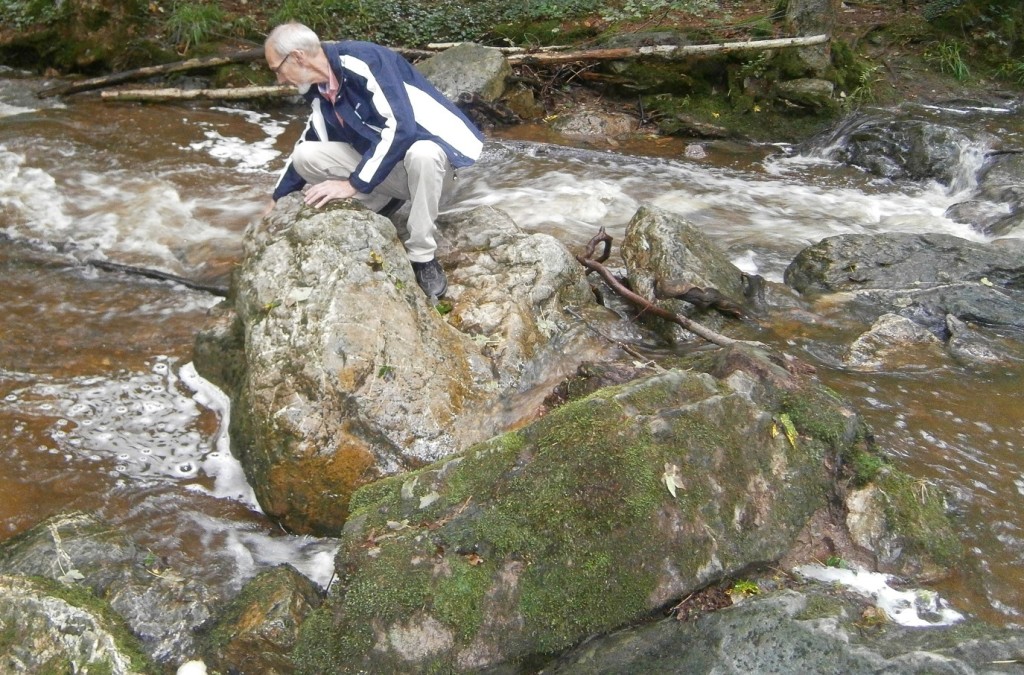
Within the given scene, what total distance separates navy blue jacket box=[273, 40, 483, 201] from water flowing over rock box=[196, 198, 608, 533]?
14.3 inches

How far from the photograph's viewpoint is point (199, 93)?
9836 millimetres

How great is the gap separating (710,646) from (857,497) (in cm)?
130

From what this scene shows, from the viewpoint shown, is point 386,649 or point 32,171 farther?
point 32,171

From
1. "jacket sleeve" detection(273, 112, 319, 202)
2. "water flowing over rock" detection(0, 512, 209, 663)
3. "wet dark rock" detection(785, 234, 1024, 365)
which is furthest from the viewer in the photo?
"wet dark rock" detection(785, 234, 1024, 365)

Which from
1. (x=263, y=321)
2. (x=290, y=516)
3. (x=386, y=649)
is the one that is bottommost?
(x=290, y=516)

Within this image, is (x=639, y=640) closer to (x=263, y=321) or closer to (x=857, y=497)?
(x=857, y=497)

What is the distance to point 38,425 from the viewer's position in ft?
14.2

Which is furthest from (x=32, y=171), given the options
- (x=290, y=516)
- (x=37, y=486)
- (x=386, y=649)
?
(x=386, y=649)

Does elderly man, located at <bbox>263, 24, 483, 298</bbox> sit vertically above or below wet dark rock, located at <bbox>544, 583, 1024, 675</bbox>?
above

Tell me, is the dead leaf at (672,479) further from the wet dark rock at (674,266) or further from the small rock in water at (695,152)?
the small rock in water at (695,152)

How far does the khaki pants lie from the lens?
4.47 metres

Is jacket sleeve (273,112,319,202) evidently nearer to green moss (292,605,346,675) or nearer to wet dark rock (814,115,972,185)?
green moss (292,605,346,675)

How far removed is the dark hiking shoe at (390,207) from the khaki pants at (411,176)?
0.18 ft

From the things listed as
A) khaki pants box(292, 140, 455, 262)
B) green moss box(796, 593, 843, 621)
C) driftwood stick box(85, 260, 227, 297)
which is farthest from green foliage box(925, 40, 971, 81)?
green moss box(796, 593, 843, 621)
